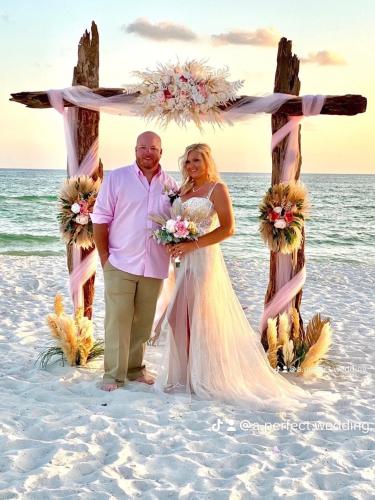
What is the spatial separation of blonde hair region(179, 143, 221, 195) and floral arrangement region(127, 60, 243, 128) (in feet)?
2.02

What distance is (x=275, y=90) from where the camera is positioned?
22.2 ft

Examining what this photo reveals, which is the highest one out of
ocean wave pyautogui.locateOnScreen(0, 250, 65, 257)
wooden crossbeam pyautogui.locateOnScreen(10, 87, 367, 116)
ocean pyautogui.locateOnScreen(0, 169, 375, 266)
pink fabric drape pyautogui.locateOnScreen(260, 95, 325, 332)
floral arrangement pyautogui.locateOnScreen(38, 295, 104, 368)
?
wooden crossbeam pyautogui.locateOnScreen(10, 87, 367, 116)

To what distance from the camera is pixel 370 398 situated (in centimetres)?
604

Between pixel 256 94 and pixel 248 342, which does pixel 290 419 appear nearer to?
pixel 248 342

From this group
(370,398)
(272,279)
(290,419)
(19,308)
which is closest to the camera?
(290,419)

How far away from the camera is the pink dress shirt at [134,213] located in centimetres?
584

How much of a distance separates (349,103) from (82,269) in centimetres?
314

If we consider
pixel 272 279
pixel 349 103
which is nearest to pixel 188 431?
pixel 272 279

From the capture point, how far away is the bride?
18.9ft

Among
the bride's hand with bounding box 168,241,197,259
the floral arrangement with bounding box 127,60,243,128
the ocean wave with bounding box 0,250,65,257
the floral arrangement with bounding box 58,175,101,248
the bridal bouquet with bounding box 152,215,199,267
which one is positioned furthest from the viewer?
the ocean wave with bounding box 0,250,65,257

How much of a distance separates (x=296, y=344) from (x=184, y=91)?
2728mm

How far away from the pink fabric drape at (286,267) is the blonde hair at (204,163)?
1.17m

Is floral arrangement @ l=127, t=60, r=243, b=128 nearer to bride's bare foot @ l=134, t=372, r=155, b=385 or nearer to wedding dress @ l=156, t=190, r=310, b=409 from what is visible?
wedding dress @ l=156, t=190, r=310, b=409

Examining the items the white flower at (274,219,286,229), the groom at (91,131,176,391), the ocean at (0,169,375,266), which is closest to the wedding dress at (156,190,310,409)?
the groom at (91,131,176,391)
